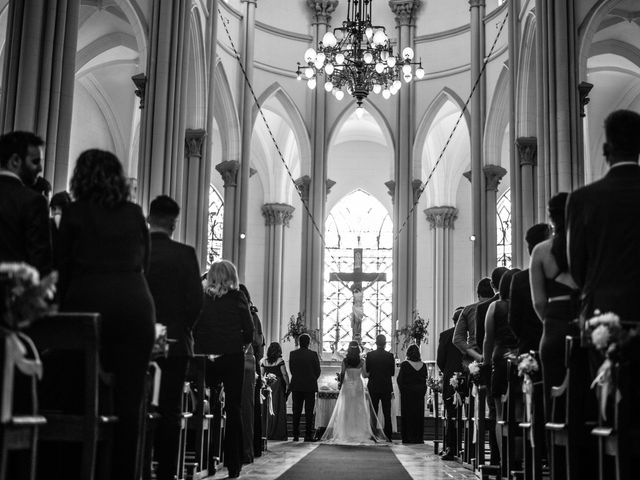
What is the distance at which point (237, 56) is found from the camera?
23250mm

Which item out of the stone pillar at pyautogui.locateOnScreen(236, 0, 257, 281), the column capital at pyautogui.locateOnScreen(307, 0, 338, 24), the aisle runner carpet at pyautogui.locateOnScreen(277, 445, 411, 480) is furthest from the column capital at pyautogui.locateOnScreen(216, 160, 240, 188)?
the aisle runner carpet at pyautogui.locateOnScreen(277, 445, 411, 480)

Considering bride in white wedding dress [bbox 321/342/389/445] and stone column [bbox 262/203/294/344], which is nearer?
bride in white wedding dress [bbox 321/342/389/445]

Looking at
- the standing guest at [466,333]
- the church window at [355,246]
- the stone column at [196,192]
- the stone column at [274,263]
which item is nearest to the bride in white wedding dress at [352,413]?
the stone column at [196,192]

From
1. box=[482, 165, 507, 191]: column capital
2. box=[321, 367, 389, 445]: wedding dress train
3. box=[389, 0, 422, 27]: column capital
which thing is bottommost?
box=[321, 367, 389, 445]: wedding dress train

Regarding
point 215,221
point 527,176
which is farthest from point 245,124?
point 527,176

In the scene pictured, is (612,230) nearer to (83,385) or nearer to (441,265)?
(83,385)

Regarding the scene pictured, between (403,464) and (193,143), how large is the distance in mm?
10569

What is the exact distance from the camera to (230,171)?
23016 millimetres

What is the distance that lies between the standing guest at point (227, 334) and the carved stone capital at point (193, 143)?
11.9m

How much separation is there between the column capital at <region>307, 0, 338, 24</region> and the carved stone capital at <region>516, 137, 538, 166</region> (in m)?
8.92

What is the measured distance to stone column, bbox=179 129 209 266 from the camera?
1819 cm

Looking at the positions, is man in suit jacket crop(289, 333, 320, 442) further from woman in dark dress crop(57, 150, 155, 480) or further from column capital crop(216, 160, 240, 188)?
woman in dark dress crop(57, 150, 155, 480)

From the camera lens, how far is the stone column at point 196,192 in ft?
59.7

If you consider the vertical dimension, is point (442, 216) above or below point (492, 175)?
above
